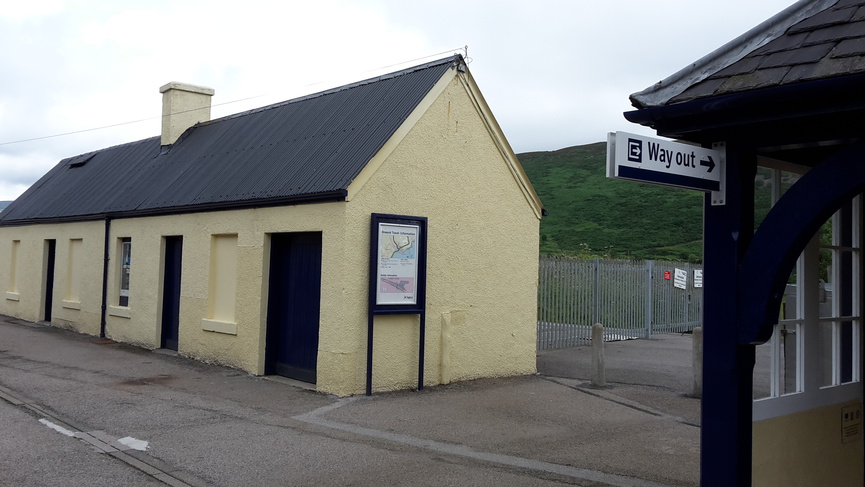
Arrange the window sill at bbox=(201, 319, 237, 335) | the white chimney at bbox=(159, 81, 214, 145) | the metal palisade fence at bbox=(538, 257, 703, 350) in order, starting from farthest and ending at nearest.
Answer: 1. the white chimney at bbox=(159, 81, 214, 145)
2. the metal palisade fence at bbox=(538, 257, 703, 350)
3. the window sill at bbox=(201, 319, 237, 335)

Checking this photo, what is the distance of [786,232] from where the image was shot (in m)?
4.02

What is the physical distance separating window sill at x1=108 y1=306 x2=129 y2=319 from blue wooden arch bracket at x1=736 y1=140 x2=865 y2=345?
552 inches

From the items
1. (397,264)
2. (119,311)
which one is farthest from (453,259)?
(119,311)

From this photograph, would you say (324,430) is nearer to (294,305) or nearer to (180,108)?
(294,305)

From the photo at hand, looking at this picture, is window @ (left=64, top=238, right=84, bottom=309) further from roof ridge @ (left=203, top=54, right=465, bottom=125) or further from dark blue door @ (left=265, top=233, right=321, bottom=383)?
dark blue door @ (left=265, top=233, right=321, bottom=383)

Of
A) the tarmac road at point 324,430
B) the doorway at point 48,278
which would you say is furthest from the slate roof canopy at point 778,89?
the doorway at point 48,278

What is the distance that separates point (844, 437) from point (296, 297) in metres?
8.04

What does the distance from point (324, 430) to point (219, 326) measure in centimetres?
469

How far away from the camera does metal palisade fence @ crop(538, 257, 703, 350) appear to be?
1633cm

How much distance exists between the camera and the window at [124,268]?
637 inches

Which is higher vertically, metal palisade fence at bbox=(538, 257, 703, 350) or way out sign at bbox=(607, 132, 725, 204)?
way out sign at bbox=(607, 132, 725, 204)

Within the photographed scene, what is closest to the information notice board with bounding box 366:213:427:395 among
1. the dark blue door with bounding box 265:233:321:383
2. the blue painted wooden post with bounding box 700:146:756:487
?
the dark blue door with bounding box 265:233:321:383

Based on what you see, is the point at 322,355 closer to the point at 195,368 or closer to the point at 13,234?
the point at 195,368

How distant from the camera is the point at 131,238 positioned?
1580cm
